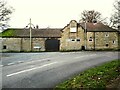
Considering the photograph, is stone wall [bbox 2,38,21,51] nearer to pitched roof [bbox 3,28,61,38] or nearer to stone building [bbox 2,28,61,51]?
stone building [bbox 2,28,61,51]

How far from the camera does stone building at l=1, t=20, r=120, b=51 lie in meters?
69.1

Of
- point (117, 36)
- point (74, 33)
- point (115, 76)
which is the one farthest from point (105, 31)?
point (115, 76)

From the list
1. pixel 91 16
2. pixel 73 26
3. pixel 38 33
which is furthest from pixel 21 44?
pixel 91 16

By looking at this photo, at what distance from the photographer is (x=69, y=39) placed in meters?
69.6

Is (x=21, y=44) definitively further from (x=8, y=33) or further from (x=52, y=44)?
(x=52, y=44)

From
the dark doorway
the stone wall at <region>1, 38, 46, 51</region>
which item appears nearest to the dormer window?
the dark doorway

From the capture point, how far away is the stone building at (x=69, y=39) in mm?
69062

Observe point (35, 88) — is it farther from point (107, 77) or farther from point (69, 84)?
point (107, 77)

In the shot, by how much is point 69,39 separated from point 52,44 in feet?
14.7

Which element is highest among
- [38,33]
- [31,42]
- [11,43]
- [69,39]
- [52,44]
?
[38,33]

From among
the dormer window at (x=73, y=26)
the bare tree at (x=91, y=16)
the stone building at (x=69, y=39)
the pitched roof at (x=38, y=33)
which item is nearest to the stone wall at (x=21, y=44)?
the stone building at (x=69, y=39)

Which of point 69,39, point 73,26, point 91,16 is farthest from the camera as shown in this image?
point 91,16

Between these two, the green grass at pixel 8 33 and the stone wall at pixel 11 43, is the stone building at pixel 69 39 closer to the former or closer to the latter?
the stone wall at pixel 11 43

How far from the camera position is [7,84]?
452 inches
